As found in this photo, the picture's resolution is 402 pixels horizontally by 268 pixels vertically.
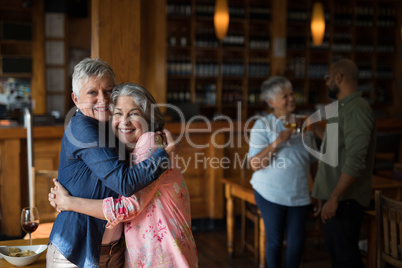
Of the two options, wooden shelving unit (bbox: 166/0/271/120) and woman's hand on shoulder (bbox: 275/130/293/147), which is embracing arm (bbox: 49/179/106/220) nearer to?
woman's hand on shoulder (bbox: 275/130/293/147)

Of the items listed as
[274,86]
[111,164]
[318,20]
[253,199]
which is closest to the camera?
[111,164]

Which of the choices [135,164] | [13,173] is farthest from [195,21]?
[135,164]

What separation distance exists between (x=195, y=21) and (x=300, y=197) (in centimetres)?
460

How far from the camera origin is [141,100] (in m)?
1.57

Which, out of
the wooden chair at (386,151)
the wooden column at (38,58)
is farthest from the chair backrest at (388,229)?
the wooden column at (38,58)

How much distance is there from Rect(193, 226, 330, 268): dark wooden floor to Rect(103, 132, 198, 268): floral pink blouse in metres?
2.21

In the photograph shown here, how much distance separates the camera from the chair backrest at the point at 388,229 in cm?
219

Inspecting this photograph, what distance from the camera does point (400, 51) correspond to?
771cm

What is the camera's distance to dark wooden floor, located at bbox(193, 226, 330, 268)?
367 cm

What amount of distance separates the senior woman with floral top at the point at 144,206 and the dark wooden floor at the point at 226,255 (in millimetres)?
2213

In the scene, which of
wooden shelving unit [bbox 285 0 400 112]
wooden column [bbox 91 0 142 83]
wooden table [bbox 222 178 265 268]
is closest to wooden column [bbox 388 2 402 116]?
wooden shelving unit [bbox 285 0 400 112]

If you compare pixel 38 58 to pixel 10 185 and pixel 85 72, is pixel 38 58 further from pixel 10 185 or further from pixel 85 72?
pixel 85 72

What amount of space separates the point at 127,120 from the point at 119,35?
0.86 m

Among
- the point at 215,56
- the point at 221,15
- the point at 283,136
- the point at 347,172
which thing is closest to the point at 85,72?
the point at 283,136
